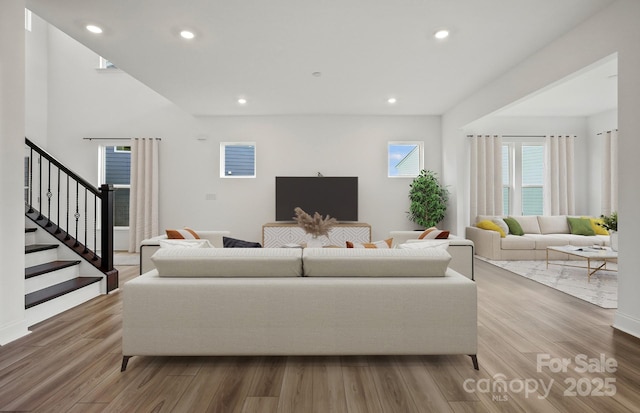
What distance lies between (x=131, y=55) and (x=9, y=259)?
2692 mm

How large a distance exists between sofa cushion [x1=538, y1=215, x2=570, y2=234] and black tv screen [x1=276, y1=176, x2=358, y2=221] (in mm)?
3714

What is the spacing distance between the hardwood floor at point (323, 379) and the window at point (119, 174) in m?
4.74

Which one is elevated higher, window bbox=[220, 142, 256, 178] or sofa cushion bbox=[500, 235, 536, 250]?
Answer: window bbox=[220, 142, 256, 178]

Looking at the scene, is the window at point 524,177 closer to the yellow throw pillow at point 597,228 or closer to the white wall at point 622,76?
the yellow throw pillow at point 597,228

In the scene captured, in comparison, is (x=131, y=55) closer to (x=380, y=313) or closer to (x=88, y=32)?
(x=88, y=32)

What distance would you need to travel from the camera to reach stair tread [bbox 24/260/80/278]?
318 cm

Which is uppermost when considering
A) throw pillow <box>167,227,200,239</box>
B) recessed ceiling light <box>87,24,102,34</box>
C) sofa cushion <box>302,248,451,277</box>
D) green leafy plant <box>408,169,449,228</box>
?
recessed ceiling light <box>87,24,102,34</box>

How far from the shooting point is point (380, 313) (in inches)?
79.9

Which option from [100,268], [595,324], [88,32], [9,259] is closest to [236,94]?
[88,32]

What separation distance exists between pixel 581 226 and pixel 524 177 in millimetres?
1471

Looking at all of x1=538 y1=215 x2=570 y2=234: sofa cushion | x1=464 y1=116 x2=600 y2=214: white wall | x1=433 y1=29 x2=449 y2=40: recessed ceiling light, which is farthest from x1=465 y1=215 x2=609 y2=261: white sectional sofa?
x1=433 y1=29 x2=449 y2=40: recessed ceiling light

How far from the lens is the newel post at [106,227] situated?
379 centimetres

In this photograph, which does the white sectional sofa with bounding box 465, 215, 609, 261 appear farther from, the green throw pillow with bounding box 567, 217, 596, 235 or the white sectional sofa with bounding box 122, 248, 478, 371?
the white sectional sofa with bounding box 122, 248, 478, 371

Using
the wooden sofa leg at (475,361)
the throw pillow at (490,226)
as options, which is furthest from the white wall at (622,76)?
the throw pillow at (490,226)
